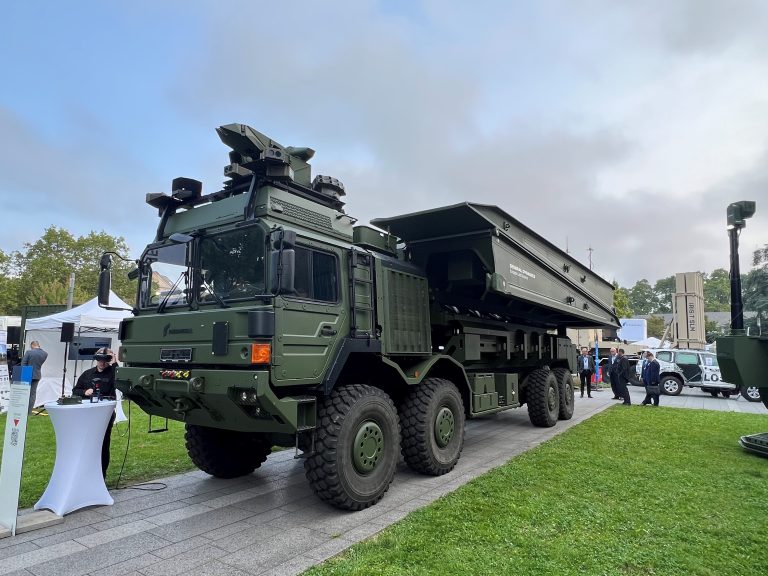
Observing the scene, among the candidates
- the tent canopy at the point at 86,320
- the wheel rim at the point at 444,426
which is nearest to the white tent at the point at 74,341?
the tent canopy at the point at 86,320

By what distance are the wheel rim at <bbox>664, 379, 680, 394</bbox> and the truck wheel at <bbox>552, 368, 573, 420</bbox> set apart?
384 inches

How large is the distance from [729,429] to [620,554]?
767cm

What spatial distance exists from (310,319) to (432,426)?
91.2 inches

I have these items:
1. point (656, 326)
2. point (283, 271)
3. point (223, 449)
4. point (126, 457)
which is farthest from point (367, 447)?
point (656, 326)

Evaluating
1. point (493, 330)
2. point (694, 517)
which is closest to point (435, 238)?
point (493, 330)

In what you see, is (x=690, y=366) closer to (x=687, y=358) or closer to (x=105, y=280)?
(x=687, y=358)

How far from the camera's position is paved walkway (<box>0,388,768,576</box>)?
3736 mm

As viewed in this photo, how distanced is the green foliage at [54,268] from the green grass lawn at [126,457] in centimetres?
3215

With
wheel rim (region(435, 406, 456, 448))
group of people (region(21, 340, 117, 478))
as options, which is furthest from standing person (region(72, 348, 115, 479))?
wheel rim (region(435, 406, 456, 448))

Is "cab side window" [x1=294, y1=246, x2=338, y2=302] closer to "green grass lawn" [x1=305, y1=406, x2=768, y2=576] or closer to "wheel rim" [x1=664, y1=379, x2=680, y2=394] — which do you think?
"green grass lawn" [x1=305, y1=406, x2=768, y2=576]

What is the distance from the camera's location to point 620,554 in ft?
12.4

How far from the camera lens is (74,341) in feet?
39.5

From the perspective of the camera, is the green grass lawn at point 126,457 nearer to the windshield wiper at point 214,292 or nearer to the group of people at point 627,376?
the windshield wiper at point 214,292

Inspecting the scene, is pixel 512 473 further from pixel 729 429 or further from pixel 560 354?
pixel 729 429
